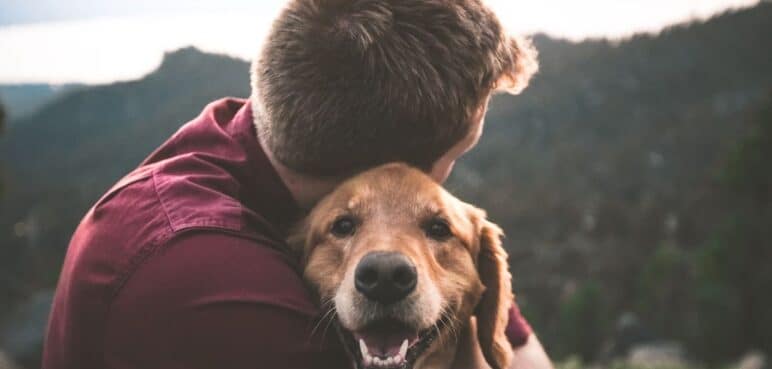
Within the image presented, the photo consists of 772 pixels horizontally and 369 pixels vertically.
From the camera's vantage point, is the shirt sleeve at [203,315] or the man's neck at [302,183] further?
the man's neck at [302,183]

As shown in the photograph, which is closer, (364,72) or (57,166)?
(364,72)

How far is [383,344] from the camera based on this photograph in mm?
2832

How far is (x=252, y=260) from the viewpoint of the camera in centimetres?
246

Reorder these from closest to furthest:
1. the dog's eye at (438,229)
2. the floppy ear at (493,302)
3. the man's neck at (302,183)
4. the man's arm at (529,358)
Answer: the man's neck at (302,183)
the dog's eye at (438,229)
the floppy ear at (493,302)
the man's arm at (529,358)

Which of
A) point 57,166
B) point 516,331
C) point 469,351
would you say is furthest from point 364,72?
point 57,166

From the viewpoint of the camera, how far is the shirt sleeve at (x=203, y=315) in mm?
2266

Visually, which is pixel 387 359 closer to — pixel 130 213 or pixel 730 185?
pixel 130 213

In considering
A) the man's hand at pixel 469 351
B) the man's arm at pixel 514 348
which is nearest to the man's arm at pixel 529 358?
the man's arm at pixel 514 348

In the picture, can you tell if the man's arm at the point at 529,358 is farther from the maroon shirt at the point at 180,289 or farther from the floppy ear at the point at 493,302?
the maroon shirt at the point at 180,289

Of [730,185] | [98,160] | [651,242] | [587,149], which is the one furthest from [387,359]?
[587,149]

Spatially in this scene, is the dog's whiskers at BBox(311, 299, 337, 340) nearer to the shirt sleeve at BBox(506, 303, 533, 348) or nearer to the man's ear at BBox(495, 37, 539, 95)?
the man's ear at BBox(495, 37, 539, 95)

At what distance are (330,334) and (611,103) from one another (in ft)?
346

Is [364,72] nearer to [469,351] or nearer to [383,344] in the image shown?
[383,344]

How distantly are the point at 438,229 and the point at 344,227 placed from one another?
45cm
